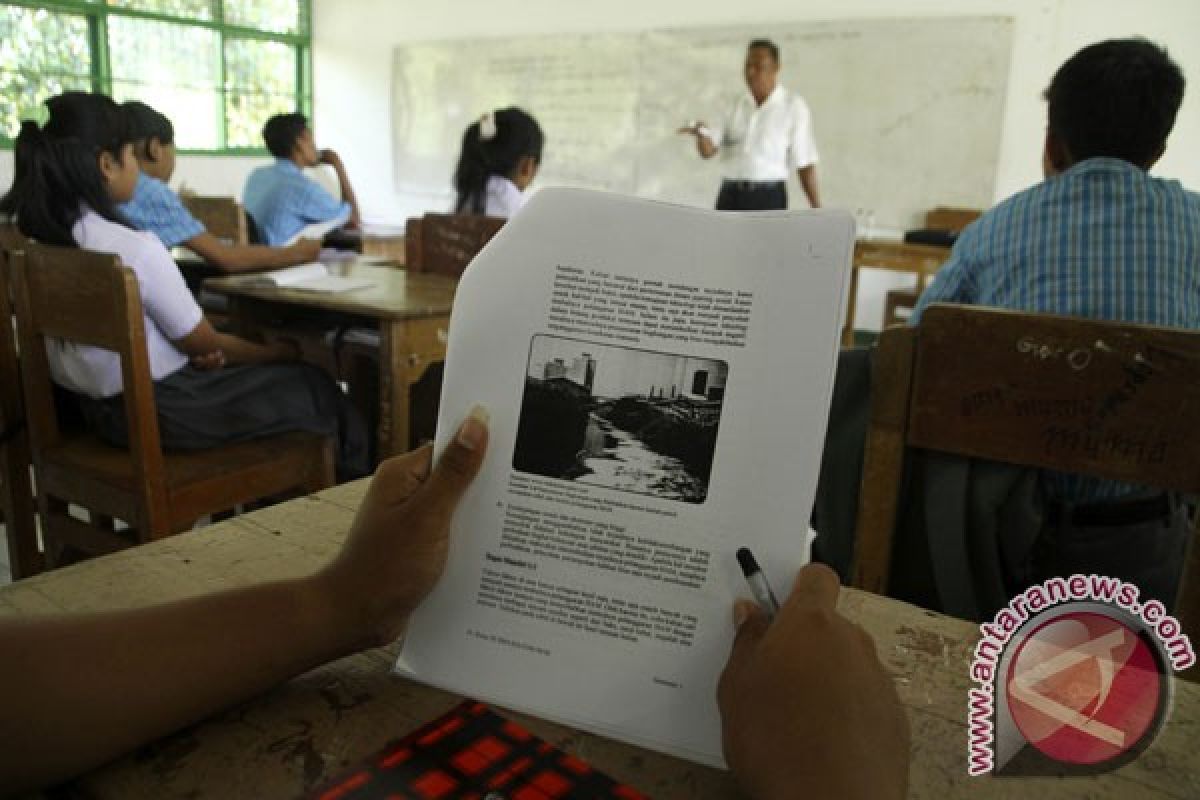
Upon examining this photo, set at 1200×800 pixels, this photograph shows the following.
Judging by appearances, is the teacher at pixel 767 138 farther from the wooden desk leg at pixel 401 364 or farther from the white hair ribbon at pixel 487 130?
the wooden desk leg at pixel 401 364

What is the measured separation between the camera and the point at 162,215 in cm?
238

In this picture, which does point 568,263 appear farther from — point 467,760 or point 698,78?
point 698,78

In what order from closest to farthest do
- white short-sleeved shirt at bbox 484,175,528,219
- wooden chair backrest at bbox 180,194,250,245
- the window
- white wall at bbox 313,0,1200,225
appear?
white short-sleeved shirt at bbox 484,175,528,219
wooden chair backrest at bbox 180,194,250,245
white wall at bbox 313,0,1200,225
the window

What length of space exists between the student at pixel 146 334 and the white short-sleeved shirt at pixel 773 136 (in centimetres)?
342

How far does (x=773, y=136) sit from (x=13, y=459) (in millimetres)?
3901

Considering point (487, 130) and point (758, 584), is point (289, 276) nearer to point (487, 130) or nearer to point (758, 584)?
point (487, 130)

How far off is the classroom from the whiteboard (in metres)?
2.81

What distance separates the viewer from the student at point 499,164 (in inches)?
123

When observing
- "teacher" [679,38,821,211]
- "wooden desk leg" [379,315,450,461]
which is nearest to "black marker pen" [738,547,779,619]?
"wooden desk leg" [379,315,450,461]

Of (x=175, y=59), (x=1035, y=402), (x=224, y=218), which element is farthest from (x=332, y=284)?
(x=175, y=59)

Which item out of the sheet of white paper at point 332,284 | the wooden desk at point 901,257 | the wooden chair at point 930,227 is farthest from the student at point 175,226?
the wooden chair at point 930,227

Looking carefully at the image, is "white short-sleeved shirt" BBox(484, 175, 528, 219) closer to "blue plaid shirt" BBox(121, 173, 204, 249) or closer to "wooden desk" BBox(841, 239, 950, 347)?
"blue plaid shirt" BBox(121, 173, 204, 249)

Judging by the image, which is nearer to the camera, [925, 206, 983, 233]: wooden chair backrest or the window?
[925, 206, 983, 233]: wooden chair backrest

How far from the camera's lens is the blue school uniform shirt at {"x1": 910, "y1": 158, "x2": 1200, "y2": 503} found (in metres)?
1.17
